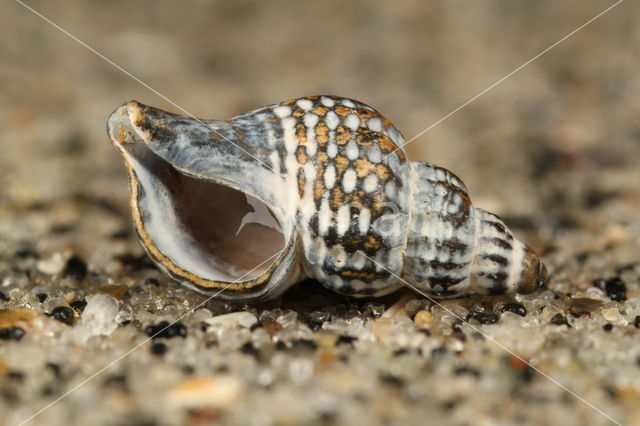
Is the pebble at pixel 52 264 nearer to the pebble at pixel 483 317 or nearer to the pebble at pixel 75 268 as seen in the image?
the pebble at pixel 75 268

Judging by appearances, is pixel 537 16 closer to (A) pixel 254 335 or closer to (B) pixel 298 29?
(B) pixel 298 29

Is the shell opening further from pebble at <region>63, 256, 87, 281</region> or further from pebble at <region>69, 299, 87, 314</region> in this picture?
pebble at <region>63, 256, 87, 281</region>

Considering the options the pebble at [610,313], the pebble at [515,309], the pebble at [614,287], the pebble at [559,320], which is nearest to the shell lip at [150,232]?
the pebble at [515,309]

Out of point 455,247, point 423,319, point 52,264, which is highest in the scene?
point 455,247

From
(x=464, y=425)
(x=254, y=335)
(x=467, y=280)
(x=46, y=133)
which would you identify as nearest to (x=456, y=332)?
(x=467, y=280)

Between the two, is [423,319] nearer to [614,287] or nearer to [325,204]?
[325,204]

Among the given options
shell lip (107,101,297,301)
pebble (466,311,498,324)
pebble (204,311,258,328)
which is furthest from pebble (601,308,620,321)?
pebble (204,311,258,328)

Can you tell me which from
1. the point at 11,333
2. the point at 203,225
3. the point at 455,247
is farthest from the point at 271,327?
the point at 11,333
